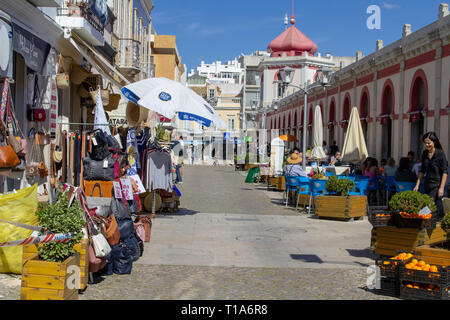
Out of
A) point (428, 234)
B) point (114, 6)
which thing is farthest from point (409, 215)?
point (114, 6)

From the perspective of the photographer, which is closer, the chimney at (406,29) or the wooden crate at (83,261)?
the wooden crate at (83,261)

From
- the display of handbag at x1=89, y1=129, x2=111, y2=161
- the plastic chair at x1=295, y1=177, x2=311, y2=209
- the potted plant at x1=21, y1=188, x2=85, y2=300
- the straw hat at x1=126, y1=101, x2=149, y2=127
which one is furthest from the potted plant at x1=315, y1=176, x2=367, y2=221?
the potted plant at x1=21, y1=188, x2=85, y2=300

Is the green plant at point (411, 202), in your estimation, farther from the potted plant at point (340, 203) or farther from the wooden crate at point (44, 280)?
the potted plant at point (340, 203)

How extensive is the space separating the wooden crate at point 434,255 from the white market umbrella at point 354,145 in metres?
10.2

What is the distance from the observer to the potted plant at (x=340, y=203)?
42.3 ft

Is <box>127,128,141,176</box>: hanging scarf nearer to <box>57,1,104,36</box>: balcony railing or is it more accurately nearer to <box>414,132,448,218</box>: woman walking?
<box>57,1,104,36</box>: balcony railing

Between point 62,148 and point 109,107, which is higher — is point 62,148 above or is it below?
below

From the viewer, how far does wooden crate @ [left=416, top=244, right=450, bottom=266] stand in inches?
264

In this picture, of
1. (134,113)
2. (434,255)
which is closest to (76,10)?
(134,113)

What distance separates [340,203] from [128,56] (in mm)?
12524

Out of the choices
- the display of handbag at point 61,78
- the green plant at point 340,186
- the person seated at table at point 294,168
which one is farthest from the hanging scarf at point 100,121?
the person seated at table at point 294,168
